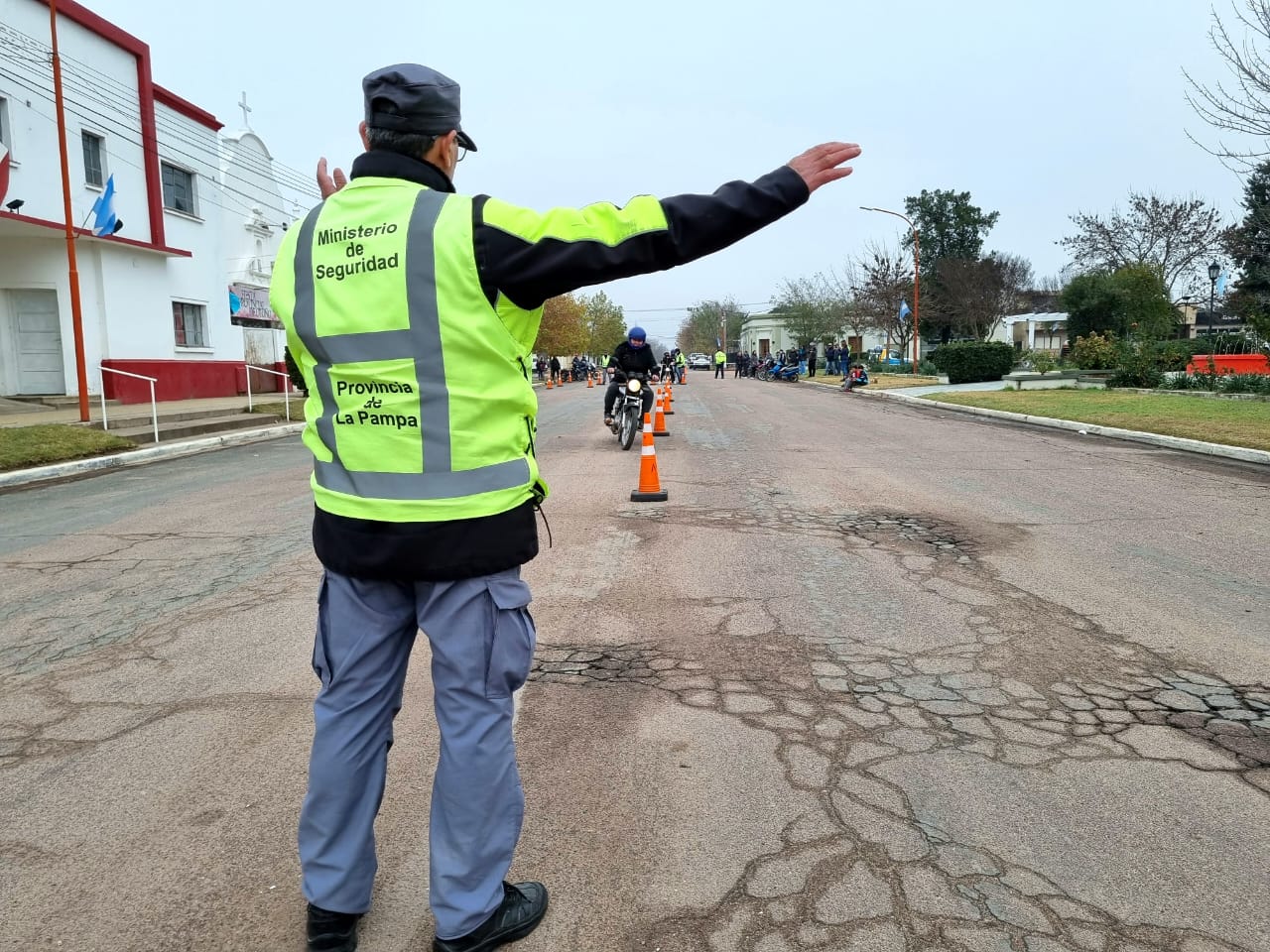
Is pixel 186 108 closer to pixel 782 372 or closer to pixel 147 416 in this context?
pixel 147 416

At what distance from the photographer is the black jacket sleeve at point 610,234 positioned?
6.82 ft

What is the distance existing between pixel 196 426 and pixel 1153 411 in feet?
57.9

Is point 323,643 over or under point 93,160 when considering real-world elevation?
under

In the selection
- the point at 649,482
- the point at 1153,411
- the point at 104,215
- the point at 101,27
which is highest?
the point at 101,27

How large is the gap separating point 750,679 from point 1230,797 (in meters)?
1.77

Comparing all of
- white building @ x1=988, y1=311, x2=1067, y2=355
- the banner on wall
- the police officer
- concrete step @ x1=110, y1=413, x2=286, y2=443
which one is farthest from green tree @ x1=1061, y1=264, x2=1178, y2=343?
the police officer

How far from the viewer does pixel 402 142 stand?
227 centimetres

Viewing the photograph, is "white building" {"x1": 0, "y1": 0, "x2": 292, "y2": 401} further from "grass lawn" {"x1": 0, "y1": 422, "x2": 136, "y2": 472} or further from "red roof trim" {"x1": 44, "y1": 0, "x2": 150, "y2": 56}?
"grass lawn" {"x1": 0, "y1": 422, "x2": 136, "y2": 472}

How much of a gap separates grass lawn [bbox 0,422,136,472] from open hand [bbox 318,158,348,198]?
11.5 meters

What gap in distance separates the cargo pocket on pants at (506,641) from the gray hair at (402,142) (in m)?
1.07

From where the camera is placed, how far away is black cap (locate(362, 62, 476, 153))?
2236 mm

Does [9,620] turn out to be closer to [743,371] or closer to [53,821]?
[53,821]

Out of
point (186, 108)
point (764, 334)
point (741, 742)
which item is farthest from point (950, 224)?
point (741, 742)

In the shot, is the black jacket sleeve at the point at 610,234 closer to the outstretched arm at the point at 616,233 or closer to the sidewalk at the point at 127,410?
the outstretched arm at the point at 616,233
